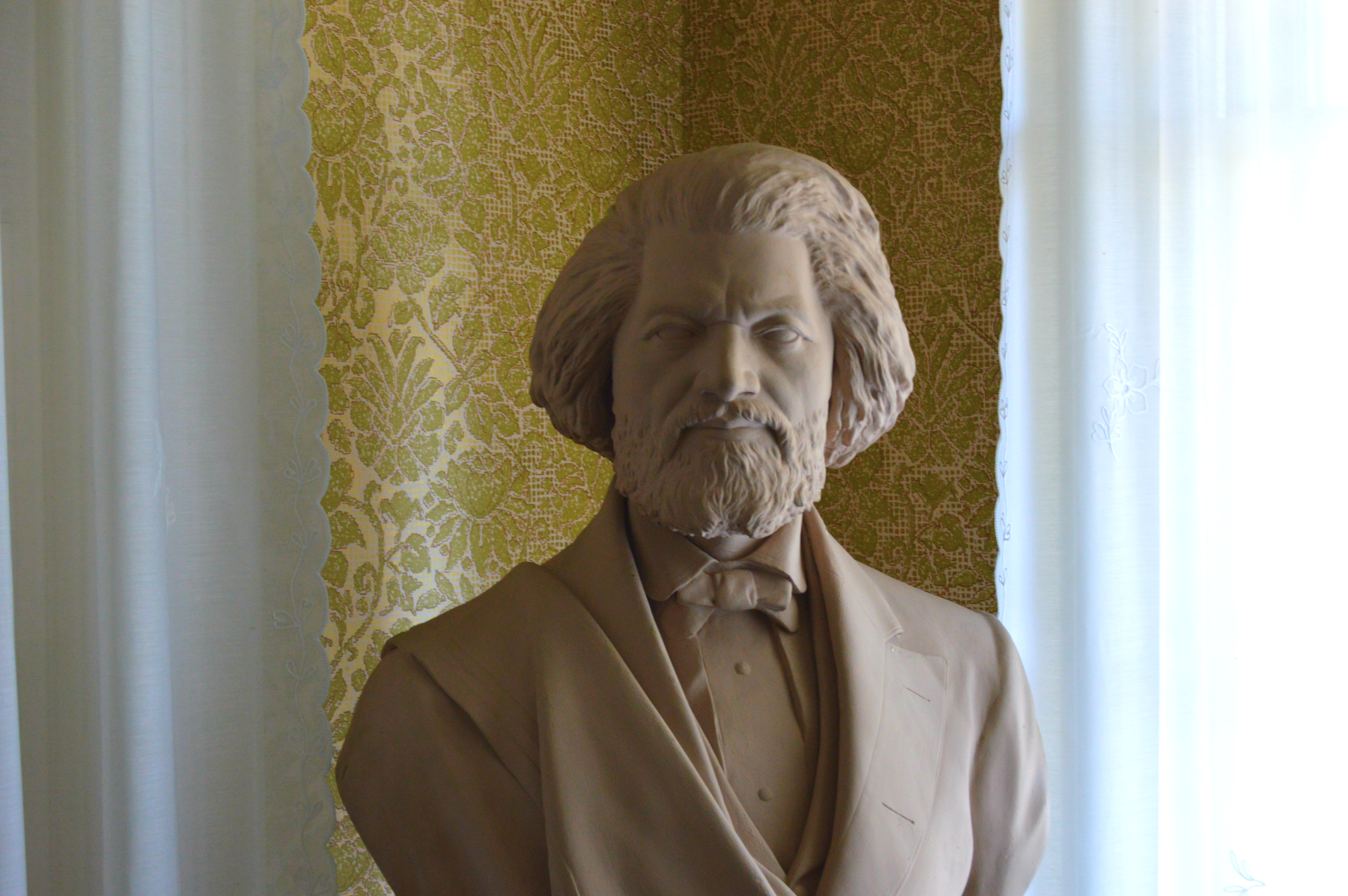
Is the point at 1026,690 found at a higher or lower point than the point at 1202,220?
lower

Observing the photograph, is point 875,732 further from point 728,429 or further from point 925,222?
point 925,222

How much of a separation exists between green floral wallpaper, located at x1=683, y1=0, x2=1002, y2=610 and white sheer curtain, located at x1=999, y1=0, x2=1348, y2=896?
144mm

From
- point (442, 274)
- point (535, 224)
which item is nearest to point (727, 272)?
point (442, 274)

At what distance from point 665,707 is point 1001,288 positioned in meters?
1.29

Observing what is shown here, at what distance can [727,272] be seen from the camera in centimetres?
131

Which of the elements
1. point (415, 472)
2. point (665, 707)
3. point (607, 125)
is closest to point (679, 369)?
point (665, 707)

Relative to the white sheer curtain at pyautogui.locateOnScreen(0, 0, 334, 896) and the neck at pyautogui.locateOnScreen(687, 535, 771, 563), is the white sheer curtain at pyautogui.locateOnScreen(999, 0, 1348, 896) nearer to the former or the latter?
the neck at pyautogui.locateOnScreen(687, 535, 771, 563)

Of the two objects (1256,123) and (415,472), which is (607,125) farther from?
(1256,123)

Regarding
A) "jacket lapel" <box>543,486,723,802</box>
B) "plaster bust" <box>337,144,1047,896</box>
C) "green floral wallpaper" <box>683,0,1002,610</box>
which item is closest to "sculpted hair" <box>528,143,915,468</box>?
"plaster bust" <box>337,144,1047,896</box>

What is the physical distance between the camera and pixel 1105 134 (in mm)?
2135

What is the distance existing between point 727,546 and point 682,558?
0.18ft

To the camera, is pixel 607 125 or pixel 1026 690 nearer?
pixel 1026 690

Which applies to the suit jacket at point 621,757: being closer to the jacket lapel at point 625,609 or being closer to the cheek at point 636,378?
the jacket lapel at point 625,609

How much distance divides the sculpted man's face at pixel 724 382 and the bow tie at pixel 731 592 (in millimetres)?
58
